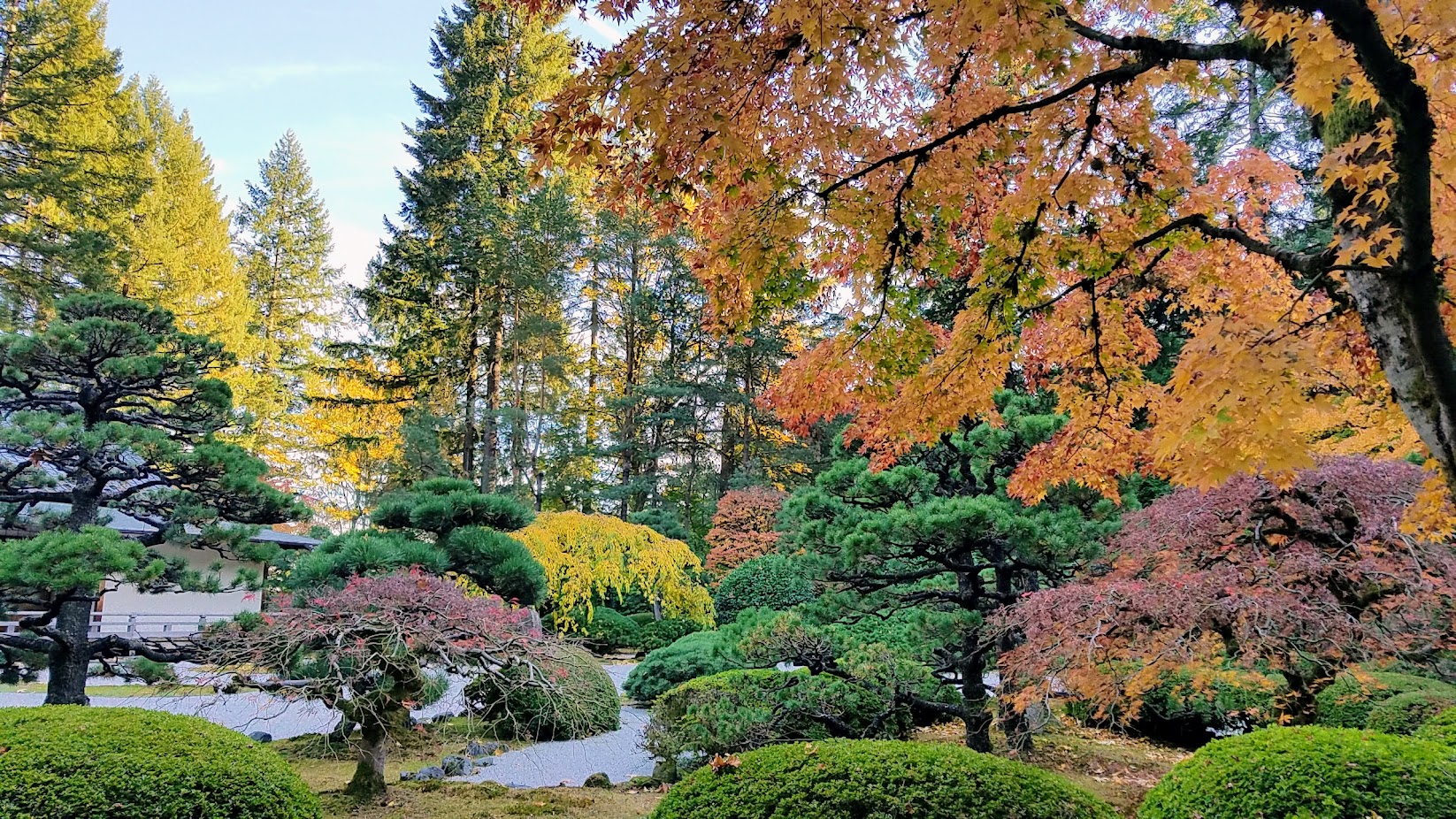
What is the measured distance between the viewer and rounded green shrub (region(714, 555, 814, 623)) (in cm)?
1284

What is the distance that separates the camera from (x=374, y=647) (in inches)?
189

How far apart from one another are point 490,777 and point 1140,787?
5.46 metres

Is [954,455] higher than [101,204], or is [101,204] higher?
[101,204]

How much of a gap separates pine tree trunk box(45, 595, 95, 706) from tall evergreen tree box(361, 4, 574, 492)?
30.7ft

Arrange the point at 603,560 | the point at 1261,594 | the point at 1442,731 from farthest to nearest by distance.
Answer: the point at 603,560
the point at 1261,594
the point at 1442,731

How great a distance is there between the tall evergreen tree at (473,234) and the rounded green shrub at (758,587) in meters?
5.58

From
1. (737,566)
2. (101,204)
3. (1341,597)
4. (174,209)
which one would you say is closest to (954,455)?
(1341,597)

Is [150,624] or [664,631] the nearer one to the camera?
[150,624]

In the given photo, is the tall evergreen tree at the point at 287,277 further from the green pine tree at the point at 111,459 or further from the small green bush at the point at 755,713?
the small green bush at the point at 755,713

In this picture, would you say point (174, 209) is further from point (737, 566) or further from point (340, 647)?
point (340, 647)

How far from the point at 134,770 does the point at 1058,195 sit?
15.0ft

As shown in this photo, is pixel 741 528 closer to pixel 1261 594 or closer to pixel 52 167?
pixel 1261 594

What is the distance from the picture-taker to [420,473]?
1379cm

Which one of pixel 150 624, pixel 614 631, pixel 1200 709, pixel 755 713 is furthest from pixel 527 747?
pixel 150 624
